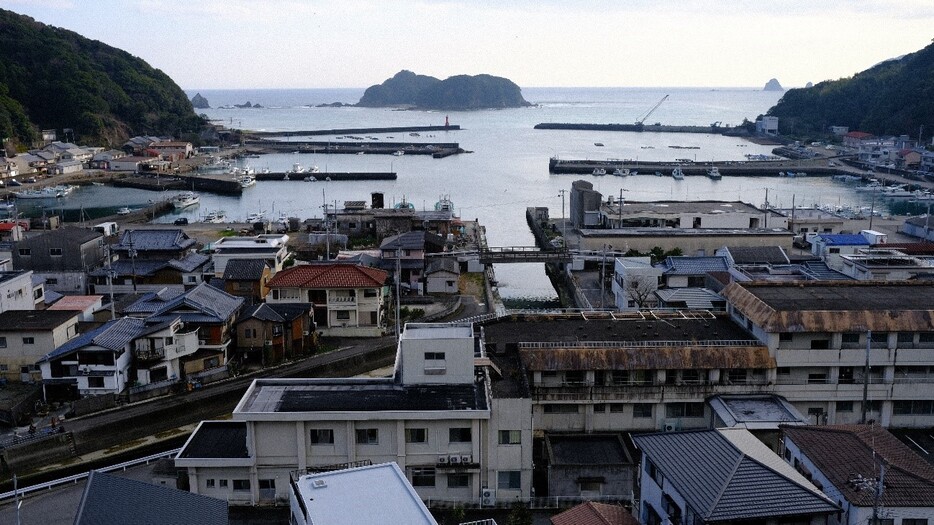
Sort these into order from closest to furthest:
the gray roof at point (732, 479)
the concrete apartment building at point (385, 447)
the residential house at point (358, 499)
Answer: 1. the residential house at point (358, 499)
2. the gray roof at point (732, 479)
3. the concrete apartment building at point (385, 447)

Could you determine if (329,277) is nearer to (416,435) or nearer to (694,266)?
(416,435)

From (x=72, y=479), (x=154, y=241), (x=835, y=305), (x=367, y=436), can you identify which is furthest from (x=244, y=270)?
(x=835, y=305)

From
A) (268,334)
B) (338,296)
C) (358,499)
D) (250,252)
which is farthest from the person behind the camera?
(250,252)

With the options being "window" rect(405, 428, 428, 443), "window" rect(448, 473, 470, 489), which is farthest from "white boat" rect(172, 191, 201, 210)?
"window" rect(448, 473, 470, 489)

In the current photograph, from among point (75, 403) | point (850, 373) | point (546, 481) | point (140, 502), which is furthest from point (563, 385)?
point (75, 403)

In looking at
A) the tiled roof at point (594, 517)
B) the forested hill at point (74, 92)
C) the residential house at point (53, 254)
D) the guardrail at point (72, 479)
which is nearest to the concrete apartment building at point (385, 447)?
the guardrail at point (72, 479)

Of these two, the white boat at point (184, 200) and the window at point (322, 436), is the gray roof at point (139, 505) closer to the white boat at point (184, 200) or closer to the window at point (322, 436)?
the window at point (322, 436)

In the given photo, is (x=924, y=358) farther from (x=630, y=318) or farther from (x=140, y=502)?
(x=140, y=502)
